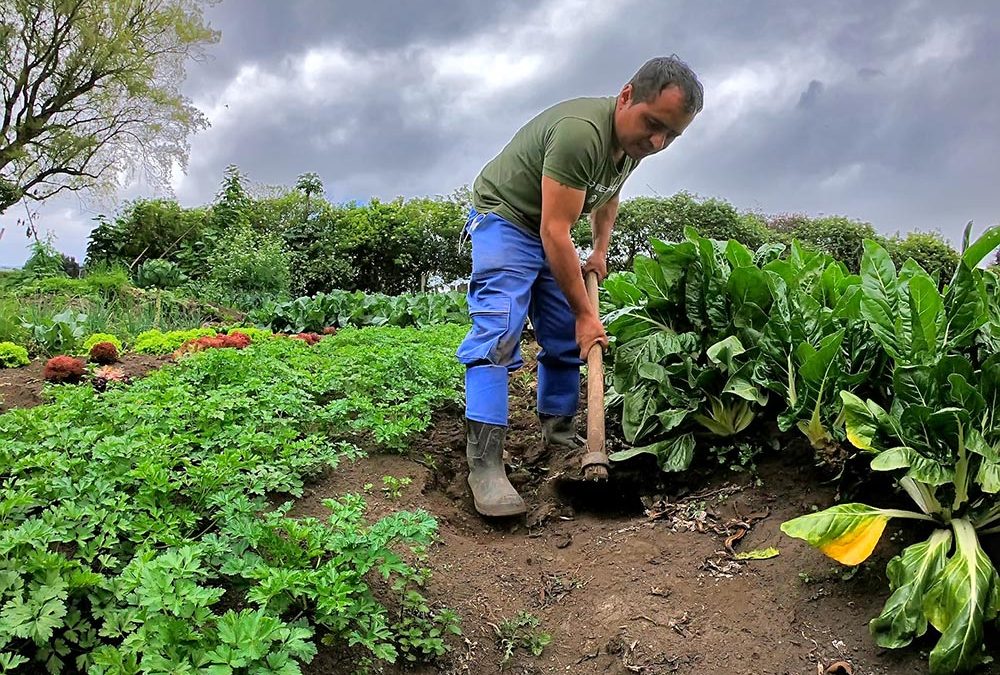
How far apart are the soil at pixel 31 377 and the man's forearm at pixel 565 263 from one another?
2814 millimetres

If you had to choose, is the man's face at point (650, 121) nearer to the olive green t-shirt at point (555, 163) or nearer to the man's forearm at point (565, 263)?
the olive green t-shirt at point (555, 163)

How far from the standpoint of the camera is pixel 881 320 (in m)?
2.38

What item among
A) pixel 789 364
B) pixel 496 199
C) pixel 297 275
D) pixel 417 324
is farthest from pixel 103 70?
pixel 789 364

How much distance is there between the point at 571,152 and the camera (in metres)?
3.04

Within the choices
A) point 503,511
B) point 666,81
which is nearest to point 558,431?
point 503,511

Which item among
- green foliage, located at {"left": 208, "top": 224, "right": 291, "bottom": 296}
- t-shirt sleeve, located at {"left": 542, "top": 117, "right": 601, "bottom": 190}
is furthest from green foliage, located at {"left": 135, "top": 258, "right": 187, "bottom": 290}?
t-shirt sleeve, located at {"left": 542, "top": 117, "right": 601, "bottom": 190}

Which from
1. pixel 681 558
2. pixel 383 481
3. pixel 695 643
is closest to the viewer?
pixel 695 643

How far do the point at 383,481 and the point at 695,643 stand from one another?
137 centimetres

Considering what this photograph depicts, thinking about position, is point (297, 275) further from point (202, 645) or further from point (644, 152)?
point (202, 645)

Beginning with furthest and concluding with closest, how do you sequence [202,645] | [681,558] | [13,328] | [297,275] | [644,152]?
[297,275] → [13,328] → [644,152] → [681,558] → [202,645]

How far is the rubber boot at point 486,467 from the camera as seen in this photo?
10.3ft

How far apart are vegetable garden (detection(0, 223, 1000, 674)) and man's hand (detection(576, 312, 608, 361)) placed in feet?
0.49

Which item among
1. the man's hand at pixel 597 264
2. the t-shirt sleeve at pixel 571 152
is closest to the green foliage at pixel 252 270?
the man's hand at pixel 597 264

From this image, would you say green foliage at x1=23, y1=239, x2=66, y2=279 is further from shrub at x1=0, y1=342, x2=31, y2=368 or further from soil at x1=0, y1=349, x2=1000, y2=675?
soil at x1=0, y1=349, x2=1000, y2=675
